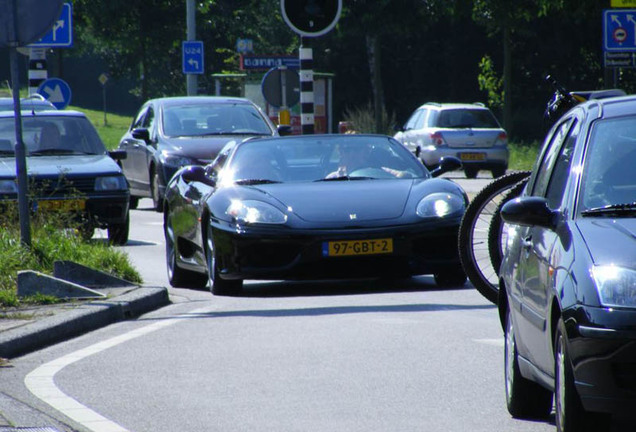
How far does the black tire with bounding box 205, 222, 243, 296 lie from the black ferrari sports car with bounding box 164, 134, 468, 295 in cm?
1

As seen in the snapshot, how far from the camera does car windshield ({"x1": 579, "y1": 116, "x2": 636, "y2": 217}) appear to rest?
573cm

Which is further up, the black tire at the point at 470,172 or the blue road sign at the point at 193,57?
the blue road sign at the point at 193,57

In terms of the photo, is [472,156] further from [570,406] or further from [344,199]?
[570,406]

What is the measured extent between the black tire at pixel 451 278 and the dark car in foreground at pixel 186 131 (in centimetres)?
928

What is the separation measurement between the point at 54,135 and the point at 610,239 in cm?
1411

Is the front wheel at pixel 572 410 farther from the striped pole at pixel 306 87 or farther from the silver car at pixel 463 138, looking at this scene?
the silver car at pixel 463 138

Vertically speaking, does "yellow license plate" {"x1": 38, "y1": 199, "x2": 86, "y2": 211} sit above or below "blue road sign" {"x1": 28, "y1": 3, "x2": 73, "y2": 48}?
below

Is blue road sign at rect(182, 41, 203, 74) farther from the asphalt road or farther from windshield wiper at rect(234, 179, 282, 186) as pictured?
the asphalt road

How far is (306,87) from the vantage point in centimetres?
2062

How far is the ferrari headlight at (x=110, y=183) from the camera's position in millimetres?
17688


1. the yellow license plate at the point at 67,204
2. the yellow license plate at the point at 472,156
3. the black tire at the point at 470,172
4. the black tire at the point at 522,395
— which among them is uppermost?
the black tire at the point at 522,395

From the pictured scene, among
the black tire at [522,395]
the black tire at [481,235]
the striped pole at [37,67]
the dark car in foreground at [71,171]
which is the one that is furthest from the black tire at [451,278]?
the striped pole at [37,67]

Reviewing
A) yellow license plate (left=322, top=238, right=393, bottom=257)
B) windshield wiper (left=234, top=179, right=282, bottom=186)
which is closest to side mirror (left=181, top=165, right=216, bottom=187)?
windshield wiper (left=234, top=179, right=282, bottom=186)

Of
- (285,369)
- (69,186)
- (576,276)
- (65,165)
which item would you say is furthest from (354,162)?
(576,276)
